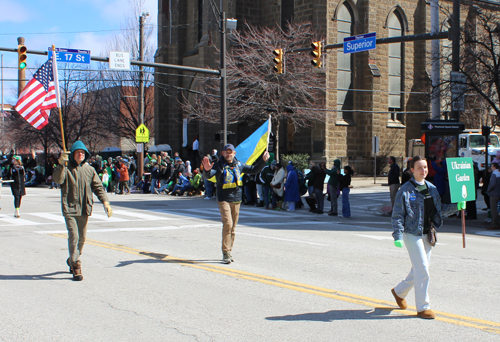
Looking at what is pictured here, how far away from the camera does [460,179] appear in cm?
745

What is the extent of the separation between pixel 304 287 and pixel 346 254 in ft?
9.47

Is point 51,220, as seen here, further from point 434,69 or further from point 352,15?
point 352,15

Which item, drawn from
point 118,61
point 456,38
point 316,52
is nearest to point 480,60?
point 456,38

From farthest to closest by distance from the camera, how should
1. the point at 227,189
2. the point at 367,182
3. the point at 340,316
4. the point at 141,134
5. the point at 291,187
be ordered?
the point at 367,182 < the point at 141,134 < the point at 291,187 < the point at 227,189 < the point at 340,316

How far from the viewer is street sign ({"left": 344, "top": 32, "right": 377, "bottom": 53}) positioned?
1781cm

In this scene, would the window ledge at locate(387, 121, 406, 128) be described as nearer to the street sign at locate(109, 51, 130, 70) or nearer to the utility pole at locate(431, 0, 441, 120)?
the utility pole at locate(431, 0, 441, 120)

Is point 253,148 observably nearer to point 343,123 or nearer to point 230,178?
point 230,178

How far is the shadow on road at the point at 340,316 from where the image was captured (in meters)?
5.53

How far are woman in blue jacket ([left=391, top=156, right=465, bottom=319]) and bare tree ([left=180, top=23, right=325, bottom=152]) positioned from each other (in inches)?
946

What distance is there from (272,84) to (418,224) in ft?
81.1

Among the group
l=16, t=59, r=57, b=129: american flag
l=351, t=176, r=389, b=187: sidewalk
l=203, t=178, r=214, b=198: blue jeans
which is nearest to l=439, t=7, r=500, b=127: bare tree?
l=351, t=176, r=389, b=187: sidewalk

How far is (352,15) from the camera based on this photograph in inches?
1352

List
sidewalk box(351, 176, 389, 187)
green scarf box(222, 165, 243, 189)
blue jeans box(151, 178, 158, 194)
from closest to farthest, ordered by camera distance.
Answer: green scarf box(222, 165, 243, 189), blue jeans box(151, 178, 158, 194), sidewalk box(351, 176, 389, 187)

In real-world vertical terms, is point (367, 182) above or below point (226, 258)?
above
